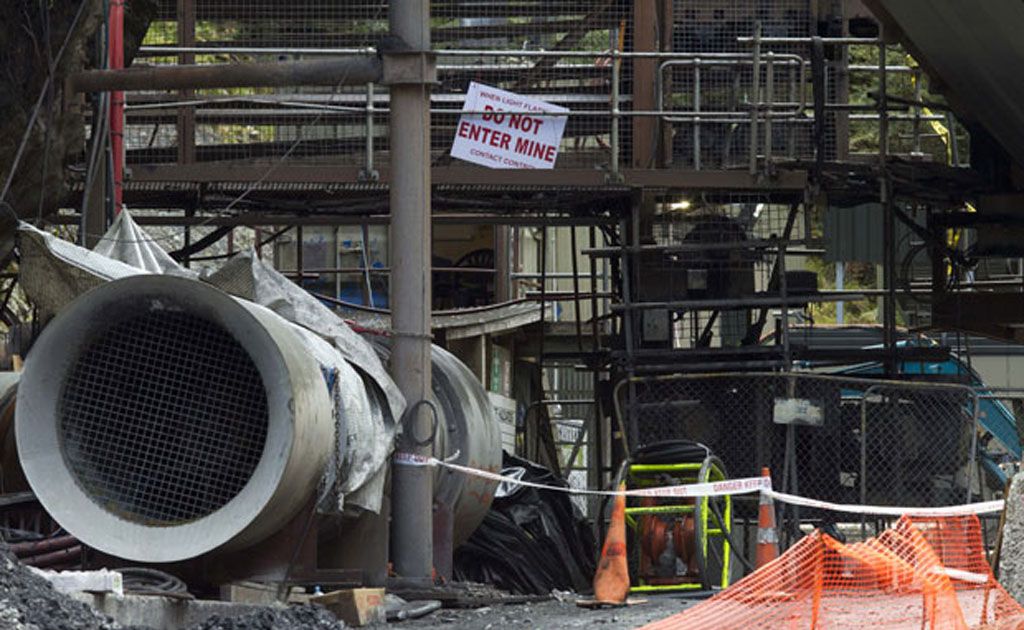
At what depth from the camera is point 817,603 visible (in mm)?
10766

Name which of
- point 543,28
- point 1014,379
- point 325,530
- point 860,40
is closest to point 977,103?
point 860,40

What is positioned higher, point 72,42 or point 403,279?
point 72,42

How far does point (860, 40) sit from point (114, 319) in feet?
31.0

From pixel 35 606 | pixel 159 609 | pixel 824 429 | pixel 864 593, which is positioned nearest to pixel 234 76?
pixel 159 609

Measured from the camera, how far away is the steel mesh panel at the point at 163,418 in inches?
523

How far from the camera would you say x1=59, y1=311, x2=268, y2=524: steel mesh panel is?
13.3 meters

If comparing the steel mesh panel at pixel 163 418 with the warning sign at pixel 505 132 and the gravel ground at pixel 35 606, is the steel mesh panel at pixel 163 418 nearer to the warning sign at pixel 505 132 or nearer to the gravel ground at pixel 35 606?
the gravel ground at pixel 35 606

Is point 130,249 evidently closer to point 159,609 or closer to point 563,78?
point 159,609

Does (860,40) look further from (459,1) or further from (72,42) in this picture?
(72,42)

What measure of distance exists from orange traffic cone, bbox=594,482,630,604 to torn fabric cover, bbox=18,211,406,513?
1.81m

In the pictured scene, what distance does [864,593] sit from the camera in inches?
498

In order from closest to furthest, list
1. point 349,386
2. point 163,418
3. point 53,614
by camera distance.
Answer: point 53,614
point 163,418
point 349,386

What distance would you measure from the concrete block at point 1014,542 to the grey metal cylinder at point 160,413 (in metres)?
4.69

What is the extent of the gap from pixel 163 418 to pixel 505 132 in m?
6.86
